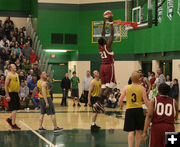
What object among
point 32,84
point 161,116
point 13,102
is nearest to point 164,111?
point 161,116

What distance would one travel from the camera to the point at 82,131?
1348 cm

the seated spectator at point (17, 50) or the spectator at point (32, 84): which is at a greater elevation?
the seated spectator at point (17, 50)

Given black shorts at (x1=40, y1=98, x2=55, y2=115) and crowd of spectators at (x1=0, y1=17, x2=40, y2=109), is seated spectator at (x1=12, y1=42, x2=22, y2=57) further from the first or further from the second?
black shorts at (x1=40, y1=98, x2=55, y2=115)

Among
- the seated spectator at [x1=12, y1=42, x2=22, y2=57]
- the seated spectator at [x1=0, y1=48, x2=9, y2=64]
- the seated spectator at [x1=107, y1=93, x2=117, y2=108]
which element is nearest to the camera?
the seated spectator at [x1=107, y1=93, x2=117, y2=108]

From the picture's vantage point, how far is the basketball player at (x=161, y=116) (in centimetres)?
730

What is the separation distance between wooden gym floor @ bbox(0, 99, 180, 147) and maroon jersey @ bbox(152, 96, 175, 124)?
3760 millimetres

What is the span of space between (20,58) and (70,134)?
1158 centimetres

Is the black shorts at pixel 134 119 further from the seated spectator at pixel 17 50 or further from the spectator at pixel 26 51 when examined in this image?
the spectator at pixel 26 51

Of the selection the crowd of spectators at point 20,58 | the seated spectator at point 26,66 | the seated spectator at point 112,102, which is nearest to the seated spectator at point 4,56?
the crowd of spectators at point 20,58

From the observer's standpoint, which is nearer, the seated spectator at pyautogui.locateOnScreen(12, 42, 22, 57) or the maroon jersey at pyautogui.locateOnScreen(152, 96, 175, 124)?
the maroon jersey at pyautogui.locateOnScreen(152, 96, 175, 124)

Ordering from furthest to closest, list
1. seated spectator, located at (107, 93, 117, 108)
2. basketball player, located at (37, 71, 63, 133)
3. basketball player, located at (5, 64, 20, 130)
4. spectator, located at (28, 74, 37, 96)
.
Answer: seated spectator, located at (107, 93, 117, 108) < spectator, located at (28, 74, 37, 96) < basketball player, located at (5, 64, 20, 130) < basketball player, located at (37, 71, 63, 133)

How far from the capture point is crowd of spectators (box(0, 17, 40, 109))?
802 inches

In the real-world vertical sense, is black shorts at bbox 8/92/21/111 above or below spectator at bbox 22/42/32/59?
below

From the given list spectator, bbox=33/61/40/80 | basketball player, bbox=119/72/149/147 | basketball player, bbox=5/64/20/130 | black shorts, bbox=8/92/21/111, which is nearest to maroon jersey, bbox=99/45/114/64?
basketball player, bbox=5/64/20/130
